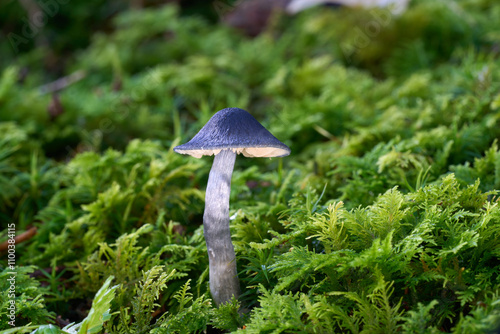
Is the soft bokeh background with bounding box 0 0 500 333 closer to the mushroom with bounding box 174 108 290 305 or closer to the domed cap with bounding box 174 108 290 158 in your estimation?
the mushroom with bounding box 174 108 290 305

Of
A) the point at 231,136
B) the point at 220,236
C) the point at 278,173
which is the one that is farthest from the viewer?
the point at 278,173

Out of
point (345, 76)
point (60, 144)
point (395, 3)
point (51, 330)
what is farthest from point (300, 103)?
point (51, 330)

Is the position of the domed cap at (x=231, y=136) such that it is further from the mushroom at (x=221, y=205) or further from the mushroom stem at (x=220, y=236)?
the mushroom stem at (x=220, y=236)

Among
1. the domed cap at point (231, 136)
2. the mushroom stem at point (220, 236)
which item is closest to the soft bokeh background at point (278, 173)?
the mushroom stem at point (220, 236)

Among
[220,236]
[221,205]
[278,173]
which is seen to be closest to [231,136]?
[221,205]

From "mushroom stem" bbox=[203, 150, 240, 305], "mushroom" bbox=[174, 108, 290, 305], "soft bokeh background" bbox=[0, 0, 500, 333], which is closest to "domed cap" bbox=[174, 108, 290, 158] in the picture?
"mushroom" bbox=[174, 108, 290, 305]

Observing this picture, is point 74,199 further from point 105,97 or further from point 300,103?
point 300,103

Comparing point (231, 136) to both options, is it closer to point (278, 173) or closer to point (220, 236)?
point (220, 236)
